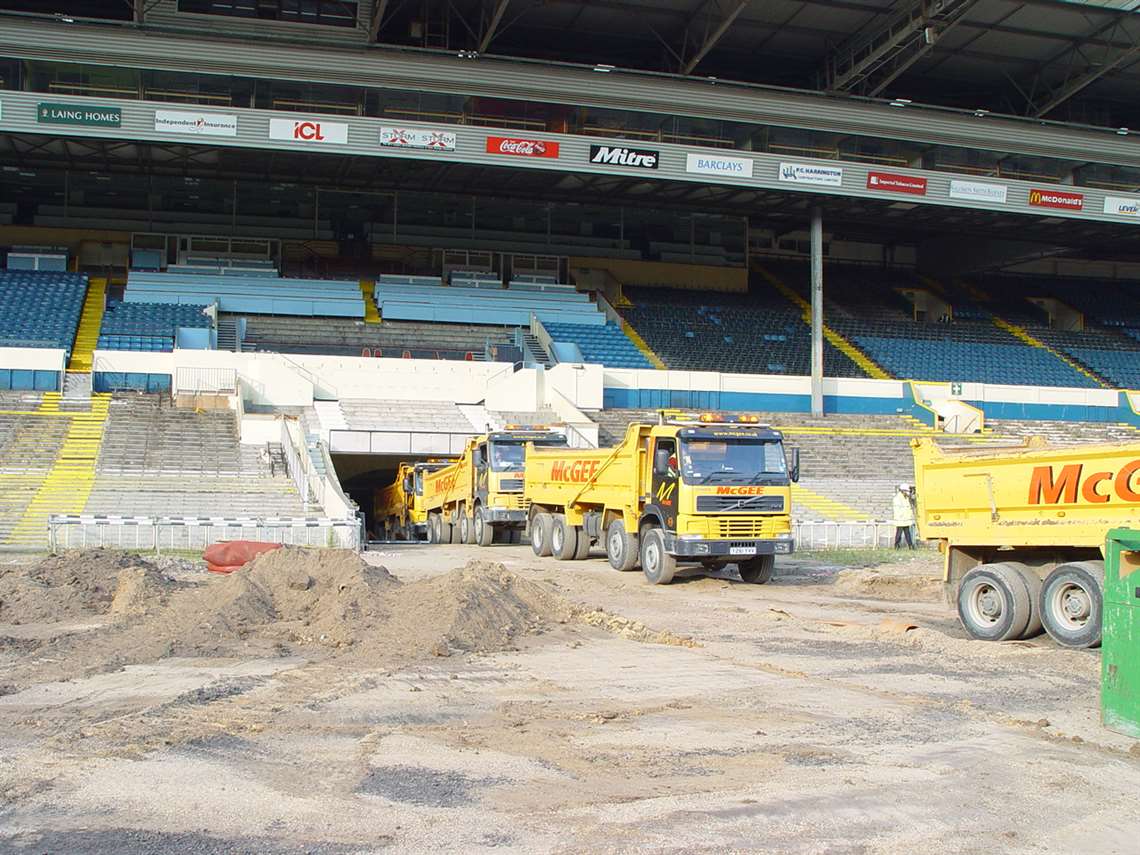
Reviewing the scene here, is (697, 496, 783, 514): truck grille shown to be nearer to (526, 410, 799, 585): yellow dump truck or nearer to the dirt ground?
(526, 410, 799, 585): yellow dump truck

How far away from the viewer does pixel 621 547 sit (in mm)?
20094

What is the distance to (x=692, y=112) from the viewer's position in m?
39.5

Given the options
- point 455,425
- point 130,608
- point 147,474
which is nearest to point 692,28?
point 455,425

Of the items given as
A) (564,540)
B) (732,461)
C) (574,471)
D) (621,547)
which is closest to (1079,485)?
(732,461)

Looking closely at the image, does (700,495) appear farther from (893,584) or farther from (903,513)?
(903,513)

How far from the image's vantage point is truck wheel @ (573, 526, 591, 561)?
2225 centimetres

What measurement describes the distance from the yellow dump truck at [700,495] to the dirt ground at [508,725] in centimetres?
314

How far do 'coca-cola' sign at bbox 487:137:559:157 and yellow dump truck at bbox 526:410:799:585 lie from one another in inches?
817

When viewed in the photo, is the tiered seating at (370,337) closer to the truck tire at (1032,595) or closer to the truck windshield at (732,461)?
the truck windshield at (732,461)

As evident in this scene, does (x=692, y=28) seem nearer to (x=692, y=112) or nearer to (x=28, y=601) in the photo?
(x=692, y=112)

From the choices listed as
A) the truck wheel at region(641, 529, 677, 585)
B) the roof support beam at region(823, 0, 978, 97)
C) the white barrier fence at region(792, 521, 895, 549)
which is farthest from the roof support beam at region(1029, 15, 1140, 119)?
the truck wheel at region(641, 529, 677, 585)

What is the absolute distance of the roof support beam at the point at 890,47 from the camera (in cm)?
3516

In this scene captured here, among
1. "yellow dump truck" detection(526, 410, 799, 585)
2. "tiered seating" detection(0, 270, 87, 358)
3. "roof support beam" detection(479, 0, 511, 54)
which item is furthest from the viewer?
"tiered seating" detection(0, 270, 87, 358)

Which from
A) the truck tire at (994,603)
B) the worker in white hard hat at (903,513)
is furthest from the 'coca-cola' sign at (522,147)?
the truck tire at (994,603)
